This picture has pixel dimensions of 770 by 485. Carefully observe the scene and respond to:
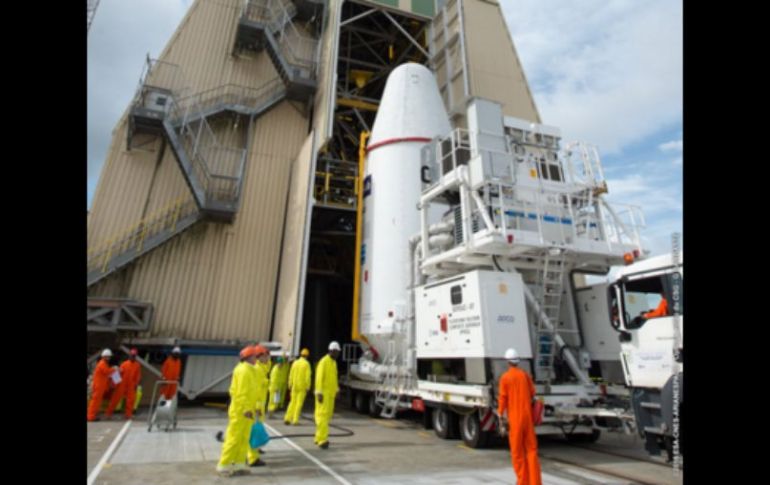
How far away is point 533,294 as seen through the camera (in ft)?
29.5

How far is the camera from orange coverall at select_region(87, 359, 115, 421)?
10.1 metres

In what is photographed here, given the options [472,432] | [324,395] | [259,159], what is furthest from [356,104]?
[472,432]

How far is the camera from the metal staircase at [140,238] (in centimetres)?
1316

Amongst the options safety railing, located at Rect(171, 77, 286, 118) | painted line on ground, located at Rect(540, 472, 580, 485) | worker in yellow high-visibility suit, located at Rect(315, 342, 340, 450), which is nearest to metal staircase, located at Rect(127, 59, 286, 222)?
safety railing, located at Rect(171, 77, 286, 118)

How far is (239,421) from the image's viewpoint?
570 centimetres

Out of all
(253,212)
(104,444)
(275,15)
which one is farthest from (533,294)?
(275,15)

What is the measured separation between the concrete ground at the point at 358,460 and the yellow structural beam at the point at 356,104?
1204 centimetres

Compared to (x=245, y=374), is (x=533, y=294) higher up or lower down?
higher up

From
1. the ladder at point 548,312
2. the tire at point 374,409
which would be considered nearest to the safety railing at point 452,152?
the ladder at point 548,312

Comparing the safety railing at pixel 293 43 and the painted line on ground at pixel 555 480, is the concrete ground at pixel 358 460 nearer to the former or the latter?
the painted line on ground at pixel 555 480

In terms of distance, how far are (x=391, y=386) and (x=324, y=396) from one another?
3.02 m

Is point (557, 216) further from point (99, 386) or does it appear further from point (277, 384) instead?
point (99, 386)
